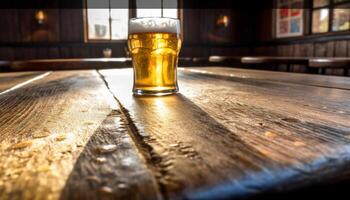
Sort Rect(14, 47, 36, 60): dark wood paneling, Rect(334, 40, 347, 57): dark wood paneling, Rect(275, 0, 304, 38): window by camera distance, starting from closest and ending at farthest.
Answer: Rect(334, 40, 347, 57): dark wood paneling < Rect(275, 0, 304, 38): window < Rect(14, 47, 36, 60): dark wood paneling

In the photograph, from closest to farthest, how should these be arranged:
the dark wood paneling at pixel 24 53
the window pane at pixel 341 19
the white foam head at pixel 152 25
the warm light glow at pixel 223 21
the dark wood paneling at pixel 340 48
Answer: the white foam head at pixel 152 25, the window pane at pixel 341 19, the dark wood paneling at pixel 340 48, the dark wood paneling at pixel 24 53, the warm light glow at pixel 223 21

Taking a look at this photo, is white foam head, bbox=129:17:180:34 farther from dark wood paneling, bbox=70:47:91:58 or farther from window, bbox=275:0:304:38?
dark wood paneling, bbox=70:47:91:58

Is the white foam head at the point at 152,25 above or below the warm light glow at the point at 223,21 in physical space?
below

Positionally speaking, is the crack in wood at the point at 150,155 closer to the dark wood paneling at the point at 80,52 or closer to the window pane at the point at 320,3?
the window pane at the point at 320,3

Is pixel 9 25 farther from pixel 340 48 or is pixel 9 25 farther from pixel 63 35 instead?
pixel 340 48

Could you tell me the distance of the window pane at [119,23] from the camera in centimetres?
650

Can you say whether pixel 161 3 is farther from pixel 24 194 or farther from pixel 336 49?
pixel 24 194

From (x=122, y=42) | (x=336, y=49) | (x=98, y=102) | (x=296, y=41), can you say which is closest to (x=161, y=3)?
(x=122, y=42)

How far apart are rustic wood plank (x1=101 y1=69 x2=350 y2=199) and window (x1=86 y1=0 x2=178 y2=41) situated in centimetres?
614

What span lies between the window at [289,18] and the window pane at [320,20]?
0.86ft

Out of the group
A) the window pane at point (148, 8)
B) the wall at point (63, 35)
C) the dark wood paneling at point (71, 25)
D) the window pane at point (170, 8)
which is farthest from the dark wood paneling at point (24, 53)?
the window pane at point (170, 8)

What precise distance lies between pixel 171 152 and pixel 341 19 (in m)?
5.57

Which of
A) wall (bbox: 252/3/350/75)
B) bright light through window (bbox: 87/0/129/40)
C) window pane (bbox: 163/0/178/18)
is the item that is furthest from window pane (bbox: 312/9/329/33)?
bright light through window (bbox: 87/0/129/40)

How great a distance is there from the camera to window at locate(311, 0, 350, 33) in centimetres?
489
